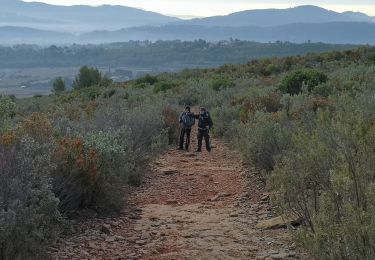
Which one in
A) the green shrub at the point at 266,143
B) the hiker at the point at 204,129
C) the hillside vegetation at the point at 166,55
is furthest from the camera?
the hillside vegetation at the point at 166,55

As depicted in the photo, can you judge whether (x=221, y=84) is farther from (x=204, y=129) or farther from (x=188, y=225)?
(x=188, y=225)

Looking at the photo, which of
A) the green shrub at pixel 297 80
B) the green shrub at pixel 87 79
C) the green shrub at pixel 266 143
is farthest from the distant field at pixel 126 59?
the green shrub at pixel 266 143

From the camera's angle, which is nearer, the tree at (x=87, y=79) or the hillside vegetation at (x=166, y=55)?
the tree at (x=87, y=79)

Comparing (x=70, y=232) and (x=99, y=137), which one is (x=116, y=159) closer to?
(x=99, y=137)

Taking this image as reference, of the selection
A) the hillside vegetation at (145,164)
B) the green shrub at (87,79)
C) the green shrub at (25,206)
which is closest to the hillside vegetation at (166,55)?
the green shrub at (87,79)

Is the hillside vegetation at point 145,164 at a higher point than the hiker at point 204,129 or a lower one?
higher

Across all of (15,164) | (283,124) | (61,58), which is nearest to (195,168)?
(283,124)

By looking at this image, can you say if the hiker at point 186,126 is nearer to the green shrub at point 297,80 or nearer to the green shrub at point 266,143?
the green shrub at point 266,143

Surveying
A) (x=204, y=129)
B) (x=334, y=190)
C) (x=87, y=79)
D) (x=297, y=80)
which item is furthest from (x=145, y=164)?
(x=87, y=79)

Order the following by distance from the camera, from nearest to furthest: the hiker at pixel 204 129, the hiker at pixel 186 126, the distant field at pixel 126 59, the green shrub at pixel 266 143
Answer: the green shrub at pixel 266 143, the hiker at pixel 204 129, the hiker at pixel 186 126, the distant field at pixel 126 59

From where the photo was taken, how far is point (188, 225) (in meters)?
6.41

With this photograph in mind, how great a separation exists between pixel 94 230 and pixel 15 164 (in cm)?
147

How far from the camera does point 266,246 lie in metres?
5.50

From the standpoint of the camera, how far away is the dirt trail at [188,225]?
5364 mm
